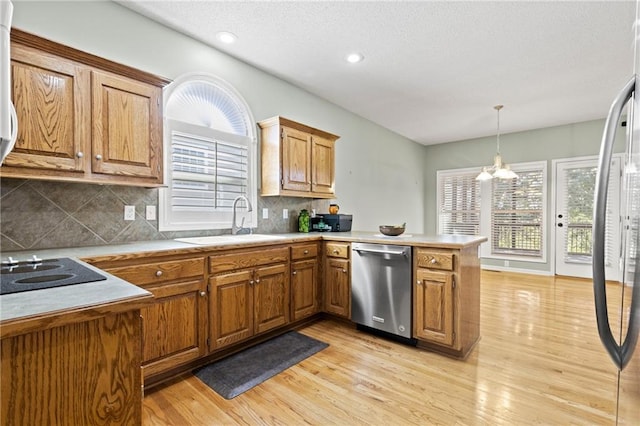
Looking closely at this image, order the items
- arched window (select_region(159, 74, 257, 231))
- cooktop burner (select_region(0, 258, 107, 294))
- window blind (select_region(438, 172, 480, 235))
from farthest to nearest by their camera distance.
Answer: window blind (select_region(438, 172, 480, 235)) → arched window (select_region(159, 74, 257, 231)) → cooktop burner (select_region(0, 258, 107, 294))

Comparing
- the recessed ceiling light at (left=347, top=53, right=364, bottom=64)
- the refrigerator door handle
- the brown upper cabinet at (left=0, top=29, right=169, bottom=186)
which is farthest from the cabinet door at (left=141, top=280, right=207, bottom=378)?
the recessed ceiling light at (left=347, top=53, right=364, bottom=64)

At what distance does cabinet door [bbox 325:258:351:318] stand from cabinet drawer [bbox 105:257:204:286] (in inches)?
52.9

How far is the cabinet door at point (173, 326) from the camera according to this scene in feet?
6.18

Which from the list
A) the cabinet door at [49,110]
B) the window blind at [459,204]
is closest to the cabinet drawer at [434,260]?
the cabinet door at [49,110]

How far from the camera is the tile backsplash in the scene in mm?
1852

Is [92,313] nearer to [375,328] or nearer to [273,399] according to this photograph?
[273,399]

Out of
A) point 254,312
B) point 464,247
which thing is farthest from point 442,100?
point 254,312

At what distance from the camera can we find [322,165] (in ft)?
12.2

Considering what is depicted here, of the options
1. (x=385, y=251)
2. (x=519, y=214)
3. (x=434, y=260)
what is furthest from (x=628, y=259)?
(x=519, y=214)

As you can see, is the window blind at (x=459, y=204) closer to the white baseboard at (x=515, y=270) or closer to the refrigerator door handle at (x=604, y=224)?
the white baseboard at (x=515, y=270)

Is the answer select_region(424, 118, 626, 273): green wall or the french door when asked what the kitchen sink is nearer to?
select_region(424, 118, 626, 273): green wall

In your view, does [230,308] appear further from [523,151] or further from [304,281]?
[523,151]

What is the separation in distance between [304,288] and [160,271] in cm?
139

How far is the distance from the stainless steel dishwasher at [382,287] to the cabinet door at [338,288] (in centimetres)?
7
